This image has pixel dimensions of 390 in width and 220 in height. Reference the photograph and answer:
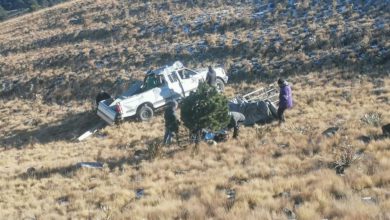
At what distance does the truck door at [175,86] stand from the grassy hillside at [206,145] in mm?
1356

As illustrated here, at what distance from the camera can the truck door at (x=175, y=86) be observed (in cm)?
2009

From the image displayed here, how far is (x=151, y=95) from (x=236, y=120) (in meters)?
5.62

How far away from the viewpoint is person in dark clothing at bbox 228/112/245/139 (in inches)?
583

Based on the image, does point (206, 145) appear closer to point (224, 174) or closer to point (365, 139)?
point (224, 174)

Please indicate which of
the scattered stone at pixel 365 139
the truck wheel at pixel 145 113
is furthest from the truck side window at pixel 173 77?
the scattered stone at pixel 365 139

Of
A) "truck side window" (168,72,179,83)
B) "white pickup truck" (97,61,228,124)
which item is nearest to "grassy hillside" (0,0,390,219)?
"white pickup truck" (97,61,228,124)

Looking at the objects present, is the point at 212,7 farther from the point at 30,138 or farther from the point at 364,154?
the point at 364,154

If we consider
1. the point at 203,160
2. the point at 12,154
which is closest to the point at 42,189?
the point at 203,160

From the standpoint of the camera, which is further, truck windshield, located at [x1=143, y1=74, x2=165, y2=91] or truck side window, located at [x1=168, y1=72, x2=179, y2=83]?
truck side window, located at [x1=168, y1=72, x2=179, y2=83]

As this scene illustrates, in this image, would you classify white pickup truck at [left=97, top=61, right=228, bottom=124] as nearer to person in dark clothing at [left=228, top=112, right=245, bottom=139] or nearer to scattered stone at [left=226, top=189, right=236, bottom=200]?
person in dark clothing at [left=228, top=112, right=245, bottom=139]

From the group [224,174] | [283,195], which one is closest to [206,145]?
[224,174]

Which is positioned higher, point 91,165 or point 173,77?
point 173,77

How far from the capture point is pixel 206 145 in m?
14.4

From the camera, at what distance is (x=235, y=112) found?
15.5m
